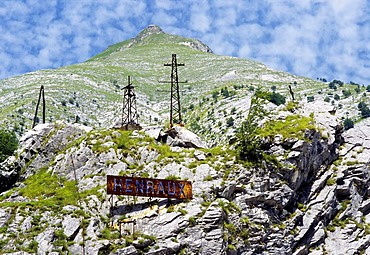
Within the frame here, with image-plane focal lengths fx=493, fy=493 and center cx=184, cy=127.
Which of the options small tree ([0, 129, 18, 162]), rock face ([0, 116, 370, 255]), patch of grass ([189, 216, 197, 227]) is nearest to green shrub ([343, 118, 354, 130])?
rock face ([0, 116, 370, 255])

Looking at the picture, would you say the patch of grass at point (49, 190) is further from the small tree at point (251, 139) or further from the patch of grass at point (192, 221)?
the small tree at point (251, 139)

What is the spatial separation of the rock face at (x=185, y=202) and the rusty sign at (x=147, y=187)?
45.3 inches

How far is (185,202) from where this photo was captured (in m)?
55.5

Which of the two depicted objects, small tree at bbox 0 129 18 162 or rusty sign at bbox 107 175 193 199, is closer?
rusty sign at bbox 107 175 193 199

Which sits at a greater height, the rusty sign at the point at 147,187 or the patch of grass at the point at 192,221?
the rusty sign at the point at 147,187


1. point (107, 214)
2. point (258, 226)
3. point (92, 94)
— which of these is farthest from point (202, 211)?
point (92, 94)

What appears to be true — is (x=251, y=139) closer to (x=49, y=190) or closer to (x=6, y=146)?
(x=49, y=190)

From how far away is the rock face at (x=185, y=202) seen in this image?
51.0m

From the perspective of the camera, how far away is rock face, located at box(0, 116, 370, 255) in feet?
167

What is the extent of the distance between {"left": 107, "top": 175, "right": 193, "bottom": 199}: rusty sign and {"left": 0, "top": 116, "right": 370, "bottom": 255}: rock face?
115 cm

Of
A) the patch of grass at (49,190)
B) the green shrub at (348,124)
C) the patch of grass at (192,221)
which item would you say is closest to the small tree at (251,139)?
the patch of grass at (192,221)

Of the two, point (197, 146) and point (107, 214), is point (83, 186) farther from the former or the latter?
point (197, 146)

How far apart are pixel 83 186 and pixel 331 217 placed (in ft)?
101

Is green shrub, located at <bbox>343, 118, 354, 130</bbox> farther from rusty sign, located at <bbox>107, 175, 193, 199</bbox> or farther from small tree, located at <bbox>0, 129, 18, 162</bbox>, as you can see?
rusty sign, located at <bbox>107, 175, 193, 199</bbox>
